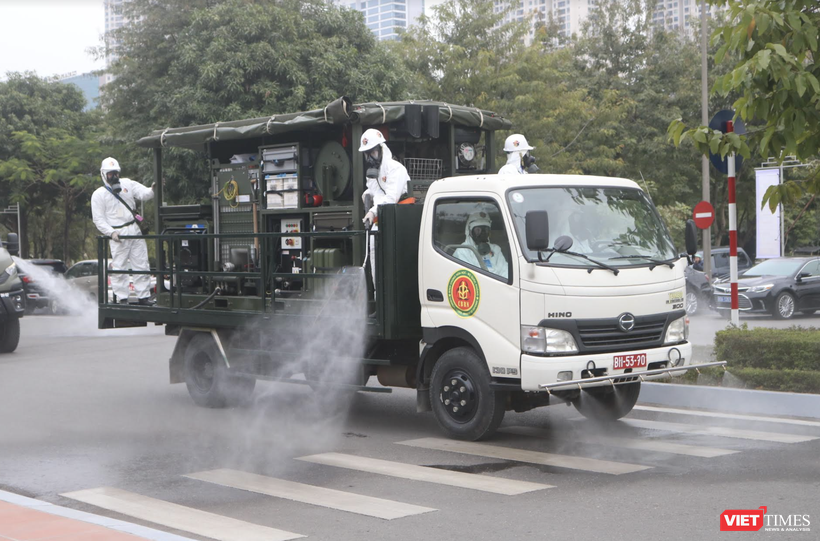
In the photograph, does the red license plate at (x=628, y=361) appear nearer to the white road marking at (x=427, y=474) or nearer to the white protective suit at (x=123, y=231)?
the white road marking at (x=427, y=474)

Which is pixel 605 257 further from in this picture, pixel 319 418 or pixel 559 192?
pixel 319 418

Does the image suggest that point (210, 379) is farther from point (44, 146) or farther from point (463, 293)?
point (44, 146)

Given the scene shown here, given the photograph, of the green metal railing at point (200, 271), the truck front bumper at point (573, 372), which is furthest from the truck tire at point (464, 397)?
the green metal railing at point (200, 271)

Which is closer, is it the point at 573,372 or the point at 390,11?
the point at 573,372

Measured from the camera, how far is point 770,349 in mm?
10305

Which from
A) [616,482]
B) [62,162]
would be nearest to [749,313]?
[616,482]

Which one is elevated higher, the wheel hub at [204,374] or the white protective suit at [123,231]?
the white protective suit at [123,231]

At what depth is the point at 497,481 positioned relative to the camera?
23.1 ft

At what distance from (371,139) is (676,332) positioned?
11.2 ft

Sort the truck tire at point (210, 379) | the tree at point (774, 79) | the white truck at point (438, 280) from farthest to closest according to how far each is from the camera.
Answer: the truck tire at point (210, 379) < the white truck at point (438, 280) < the tree at point (774, 79)

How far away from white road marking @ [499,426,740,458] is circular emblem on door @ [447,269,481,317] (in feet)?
4.85

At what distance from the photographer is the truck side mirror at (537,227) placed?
7691mm

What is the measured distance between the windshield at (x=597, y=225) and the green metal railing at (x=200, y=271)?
1.71 metres

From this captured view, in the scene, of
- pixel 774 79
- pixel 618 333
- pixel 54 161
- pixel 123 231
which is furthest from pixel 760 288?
pixel 54 161
